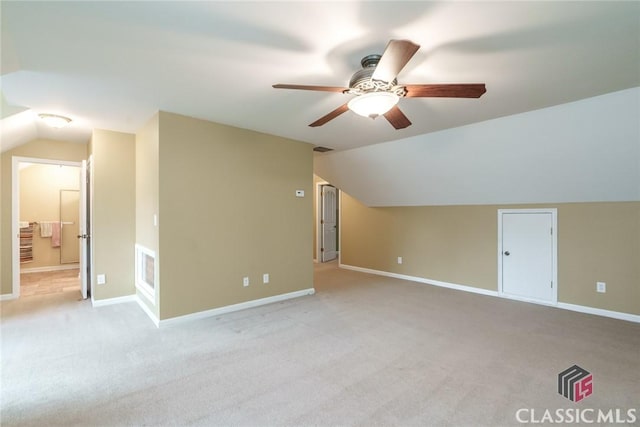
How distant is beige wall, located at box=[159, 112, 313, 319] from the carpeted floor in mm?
493

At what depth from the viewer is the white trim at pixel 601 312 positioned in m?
3.52

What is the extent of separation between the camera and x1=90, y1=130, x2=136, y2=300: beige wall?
410cm

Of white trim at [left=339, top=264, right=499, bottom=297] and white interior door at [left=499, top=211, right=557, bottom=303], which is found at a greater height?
white interior door at [left=499, top=211, right=557, bottom=303]

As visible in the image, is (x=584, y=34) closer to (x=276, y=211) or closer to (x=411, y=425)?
(x=411, y=425)

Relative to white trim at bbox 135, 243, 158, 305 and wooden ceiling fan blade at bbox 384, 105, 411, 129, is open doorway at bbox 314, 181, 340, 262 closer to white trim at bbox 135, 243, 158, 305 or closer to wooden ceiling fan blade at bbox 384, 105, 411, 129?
white trim at bbox 135, 243, 158, 305

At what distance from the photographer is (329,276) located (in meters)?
6.06

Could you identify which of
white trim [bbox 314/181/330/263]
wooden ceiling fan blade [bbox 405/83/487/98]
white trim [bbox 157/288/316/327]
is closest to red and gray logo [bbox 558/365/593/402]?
wooden ceiling fan blade [bbox 405/83/487/98]

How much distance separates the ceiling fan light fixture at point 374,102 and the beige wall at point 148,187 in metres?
2.42

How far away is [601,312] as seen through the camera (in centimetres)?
371

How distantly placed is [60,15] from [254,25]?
109 cm

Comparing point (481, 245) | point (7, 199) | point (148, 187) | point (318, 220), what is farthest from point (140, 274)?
point (481, 245)

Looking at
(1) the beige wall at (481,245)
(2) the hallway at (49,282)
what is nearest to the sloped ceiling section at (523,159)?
(1) the beige wall at (481,245)

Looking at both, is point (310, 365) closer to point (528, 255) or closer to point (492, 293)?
point (492, 293)

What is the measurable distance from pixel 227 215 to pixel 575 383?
373cm
